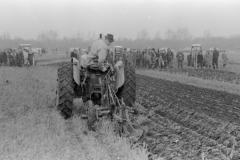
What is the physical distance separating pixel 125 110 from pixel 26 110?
2706 mm

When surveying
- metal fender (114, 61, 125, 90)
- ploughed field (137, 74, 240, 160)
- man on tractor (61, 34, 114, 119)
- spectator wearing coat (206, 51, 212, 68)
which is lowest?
ploughed field (137, 74, 240, 160)

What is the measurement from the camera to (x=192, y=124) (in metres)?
6.92

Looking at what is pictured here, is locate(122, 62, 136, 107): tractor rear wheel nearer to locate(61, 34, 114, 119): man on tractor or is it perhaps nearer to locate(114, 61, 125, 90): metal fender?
locate(114, 61, 125, 90): metal fender

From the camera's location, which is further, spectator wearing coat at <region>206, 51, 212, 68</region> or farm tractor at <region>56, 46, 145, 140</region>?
spectator wearing coat at <region>206, 51, 212, 68</region>

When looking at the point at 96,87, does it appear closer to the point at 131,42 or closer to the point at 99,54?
the point at 99,54

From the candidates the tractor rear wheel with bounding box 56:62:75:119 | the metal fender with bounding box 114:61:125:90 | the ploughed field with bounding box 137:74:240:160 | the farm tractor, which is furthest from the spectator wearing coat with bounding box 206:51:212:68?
the tractor rear wheel with bounding box 56:62:75:119

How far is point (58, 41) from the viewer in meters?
82.6

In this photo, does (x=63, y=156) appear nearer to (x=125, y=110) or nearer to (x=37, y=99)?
(x=125, y=110)

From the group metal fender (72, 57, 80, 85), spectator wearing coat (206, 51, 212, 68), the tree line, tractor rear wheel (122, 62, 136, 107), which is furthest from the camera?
the tree line

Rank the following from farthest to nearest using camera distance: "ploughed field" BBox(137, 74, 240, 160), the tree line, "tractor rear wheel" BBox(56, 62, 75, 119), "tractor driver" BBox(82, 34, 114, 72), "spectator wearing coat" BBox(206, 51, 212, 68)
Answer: the tree line < "spectator wearing coat" BBox(206, 51, 212, 68) < "tractor rear wheel" BBox(56, 62, 75, 119) < "tractor driver" BBox(82, 34, 114, 72) < "ploughed field" BBox(137, 74, 240, 160)

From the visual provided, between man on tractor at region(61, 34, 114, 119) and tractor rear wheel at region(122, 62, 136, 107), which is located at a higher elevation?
man on tractor at region(61, 34, 114, 119)

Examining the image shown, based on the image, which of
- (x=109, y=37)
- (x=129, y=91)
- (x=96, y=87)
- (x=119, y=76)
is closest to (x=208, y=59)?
(x=129, y=91)

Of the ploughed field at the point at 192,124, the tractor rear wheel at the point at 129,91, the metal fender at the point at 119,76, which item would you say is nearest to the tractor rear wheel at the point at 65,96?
the metal fender at the point at 119,76

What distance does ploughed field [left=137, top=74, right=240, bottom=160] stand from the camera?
5137 millimetres
